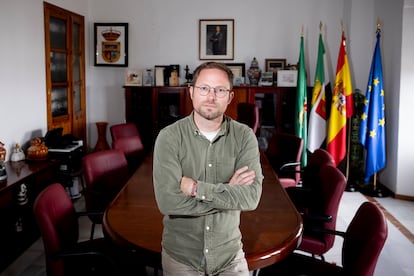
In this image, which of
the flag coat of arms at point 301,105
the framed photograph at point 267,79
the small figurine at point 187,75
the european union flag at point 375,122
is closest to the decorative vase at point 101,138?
the small figurine at point 187,75

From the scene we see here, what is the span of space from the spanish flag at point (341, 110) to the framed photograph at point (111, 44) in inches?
123

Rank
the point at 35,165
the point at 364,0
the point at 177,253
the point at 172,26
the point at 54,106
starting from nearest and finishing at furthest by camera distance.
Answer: the point at 177,253 → the point at 35,165 → the point at 54,106 → the point at 364,0 → the point at 172,26

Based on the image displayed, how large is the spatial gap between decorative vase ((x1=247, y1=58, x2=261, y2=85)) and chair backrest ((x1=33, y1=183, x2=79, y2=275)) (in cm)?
422

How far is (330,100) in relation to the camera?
20.1 ft

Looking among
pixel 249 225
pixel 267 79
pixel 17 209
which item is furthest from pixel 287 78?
pixel 249 225

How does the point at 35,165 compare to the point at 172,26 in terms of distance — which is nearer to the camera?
the point at 35,165

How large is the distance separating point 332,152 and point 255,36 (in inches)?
81.5

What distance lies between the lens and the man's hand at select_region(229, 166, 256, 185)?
5.43 feet

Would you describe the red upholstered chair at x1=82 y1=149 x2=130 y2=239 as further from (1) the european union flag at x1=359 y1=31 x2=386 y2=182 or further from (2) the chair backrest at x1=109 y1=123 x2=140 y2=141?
(1) the european union flag at x1=359 y1=31 x2=386 y2=182

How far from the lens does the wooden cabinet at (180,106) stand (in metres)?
6.02

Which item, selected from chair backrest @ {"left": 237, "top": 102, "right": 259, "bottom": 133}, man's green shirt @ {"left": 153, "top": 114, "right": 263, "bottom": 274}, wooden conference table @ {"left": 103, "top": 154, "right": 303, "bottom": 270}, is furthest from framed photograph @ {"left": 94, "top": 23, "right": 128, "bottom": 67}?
man's green shirt @ {"left": 153, "top": 114, "right": 263, "bottom": 274}

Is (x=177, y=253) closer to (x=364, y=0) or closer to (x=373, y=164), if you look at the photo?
(x=373, y=164)

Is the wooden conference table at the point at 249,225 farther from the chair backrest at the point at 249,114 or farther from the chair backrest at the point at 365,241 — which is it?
the chair backrest at the point at 249,114

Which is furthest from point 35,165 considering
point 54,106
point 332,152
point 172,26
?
point 332,152
